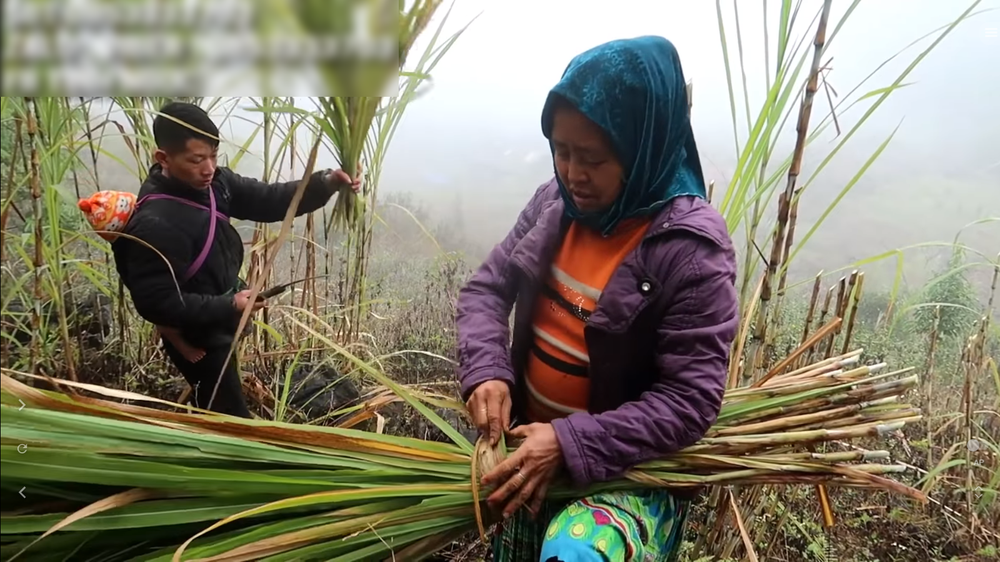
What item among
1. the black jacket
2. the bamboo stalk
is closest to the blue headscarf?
the black jacket

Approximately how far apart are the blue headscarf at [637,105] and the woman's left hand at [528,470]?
35 cm

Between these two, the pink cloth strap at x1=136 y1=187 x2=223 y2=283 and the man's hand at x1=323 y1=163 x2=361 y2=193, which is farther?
the man's hand at x1=323 y1=163 x2=361 y2=193

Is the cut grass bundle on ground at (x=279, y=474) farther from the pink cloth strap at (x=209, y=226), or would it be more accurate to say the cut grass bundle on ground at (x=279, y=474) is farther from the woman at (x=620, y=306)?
the pink cloth strap at (x=209, y=226)

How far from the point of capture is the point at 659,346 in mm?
800

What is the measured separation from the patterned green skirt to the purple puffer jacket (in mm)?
47

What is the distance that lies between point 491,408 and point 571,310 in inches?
7.7

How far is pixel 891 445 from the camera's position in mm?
1802

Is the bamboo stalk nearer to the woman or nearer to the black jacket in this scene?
the black jacket

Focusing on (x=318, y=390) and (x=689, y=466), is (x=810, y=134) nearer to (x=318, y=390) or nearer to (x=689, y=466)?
(x=689, y=466)

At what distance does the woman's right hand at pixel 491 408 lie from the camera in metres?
0.86

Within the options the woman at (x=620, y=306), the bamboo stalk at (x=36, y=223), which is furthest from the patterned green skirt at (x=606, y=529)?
the bamboo stalk at (x=36, y=223)

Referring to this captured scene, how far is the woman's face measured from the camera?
0.75 meters

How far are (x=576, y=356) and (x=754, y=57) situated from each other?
0.70 metres

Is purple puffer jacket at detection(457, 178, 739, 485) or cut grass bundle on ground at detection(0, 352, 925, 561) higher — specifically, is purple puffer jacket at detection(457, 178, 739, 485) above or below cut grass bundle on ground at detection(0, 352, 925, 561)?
above
